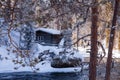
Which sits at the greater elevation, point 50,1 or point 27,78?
point 50,1

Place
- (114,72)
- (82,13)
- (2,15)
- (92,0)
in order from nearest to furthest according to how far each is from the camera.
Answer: (2,15) → (92,0) → (82,13) → (114,72)

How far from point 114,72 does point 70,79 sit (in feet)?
14.8

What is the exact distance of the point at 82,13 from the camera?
568cm

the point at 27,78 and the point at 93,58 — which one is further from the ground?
the point at 93,58

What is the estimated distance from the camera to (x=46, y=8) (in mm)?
4754

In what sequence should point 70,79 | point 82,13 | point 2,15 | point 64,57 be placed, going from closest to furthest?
point 2,15 → point 82,13 → point 64,57 → point 70,79

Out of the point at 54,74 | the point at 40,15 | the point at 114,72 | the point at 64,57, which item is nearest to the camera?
the point at 40,15

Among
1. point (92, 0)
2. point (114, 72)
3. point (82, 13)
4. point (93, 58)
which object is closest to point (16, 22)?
point (92, 0)

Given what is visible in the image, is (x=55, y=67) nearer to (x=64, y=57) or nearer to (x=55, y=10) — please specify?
(x=64, y=57)

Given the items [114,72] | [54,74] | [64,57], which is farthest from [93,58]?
[54,74]

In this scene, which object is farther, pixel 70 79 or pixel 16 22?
pixel 70 79

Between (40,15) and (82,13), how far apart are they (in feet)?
4.33

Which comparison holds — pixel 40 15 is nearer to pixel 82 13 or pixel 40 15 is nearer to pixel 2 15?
pixel 2 15

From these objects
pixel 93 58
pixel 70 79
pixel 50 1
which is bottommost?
pixel 70 79
